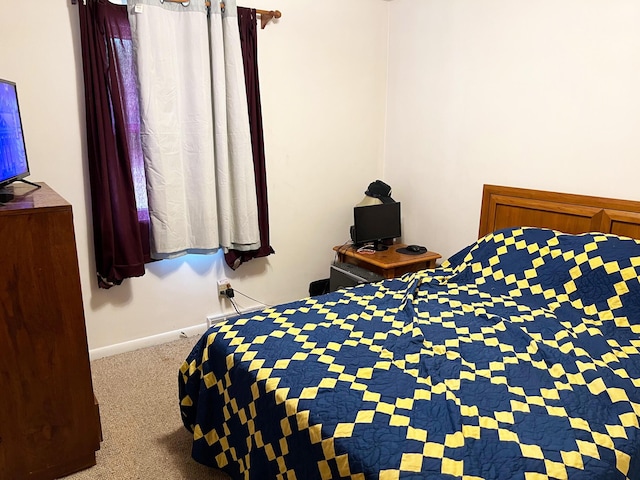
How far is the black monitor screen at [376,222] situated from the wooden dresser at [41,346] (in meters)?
1.85

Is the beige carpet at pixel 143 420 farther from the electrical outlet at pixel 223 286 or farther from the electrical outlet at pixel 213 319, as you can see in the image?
the electrical outlet at pixel 223 286

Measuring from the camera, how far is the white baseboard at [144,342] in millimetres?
2731

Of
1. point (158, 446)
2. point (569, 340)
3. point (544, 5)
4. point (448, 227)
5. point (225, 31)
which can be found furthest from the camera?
point (448, 227)

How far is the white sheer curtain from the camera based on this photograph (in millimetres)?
2488

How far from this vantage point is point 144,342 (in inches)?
113

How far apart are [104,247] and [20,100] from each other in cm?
84

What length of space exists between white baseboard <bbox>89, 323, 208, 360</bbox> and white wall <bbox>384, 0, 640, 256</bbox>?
1730mm

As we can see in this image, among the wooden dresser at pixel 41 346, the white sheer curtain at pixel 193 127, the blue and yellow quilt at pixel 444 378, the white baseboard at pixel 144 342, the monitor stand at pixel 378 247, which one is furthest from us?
the monitor stand at pixel 378 247

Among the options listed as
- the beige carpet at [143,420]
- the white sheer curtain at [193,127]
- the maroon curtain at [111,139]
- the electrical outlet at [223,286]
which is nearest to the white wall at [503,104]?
the white sheer curtain at [193,127]

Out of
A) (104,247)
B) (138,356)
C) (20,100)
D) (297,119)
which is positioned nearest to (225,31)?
(297,119)

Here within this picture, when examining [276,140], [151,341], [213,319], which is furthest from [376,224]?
[151,341]

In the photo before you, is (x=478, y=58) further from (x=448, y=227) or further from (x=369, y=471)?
(x=369, y=471)

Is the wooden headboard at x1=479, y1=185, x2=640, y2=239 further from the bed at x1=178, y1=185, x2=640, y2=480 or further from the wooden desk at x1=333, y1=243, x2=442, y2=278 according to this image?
the wooden desk at x1=333, y1=243, x2=442, y2=278

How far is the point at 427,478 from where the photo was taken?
1.08 m
